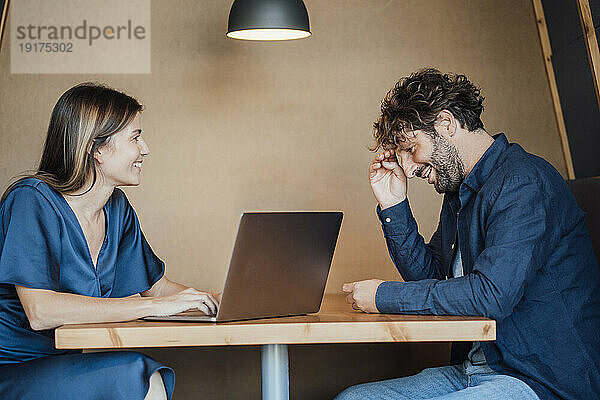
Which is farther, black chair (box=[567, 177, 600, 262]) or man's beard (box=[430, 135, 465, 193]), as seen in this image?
black chair (box=[567, 177, 600, 262])

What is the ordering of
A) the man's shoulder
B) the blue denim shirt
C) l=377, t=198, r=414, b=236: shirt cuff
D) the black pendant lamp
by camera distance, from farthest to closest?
1. the black pendant lamp
2. l=377, t=198, r=414, b=236: shirt cuff
3. the man's shoulder
4. the blue denim shirt

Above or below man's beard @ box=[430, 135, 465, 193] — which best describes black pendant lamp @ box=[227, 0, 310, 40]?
above

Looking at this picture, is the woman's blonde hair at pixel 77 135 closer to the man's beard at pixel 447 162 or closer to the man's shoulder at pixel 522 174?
the man's beard at pixel 447 162

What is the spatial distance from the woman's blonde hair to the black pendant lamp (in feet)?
2.14

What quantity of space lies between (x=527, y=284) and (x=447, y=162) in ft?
1.41

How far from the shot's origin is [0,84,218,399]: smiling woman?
5.76 ft

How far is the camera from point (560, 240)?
1913mm

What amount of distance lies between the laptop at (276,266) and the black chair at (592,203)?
3.17 feet

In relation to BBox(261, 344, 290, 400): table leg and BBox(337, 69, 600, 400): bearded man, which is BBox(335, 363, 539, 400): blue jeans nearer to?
BBox(337, 69, 600, 400): bearded man

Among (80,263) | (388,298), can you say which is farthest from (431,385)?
(80,263)

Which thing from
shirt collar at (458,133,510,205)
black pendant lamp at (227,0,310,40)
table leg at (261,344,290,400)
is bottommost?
table leg at (261,344,290,400)

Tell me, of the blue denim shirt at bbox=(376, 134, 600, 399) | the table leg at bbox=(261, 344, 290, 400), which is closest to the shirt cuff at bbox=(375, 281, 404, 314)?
the blue denim shirt at bbox=(376, 134, 600, 399)

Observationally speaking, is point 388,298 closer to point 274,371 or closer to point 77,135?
point 274,371

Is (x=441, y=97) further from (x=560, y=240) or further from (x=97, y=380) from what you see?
(x=97, y=380)
